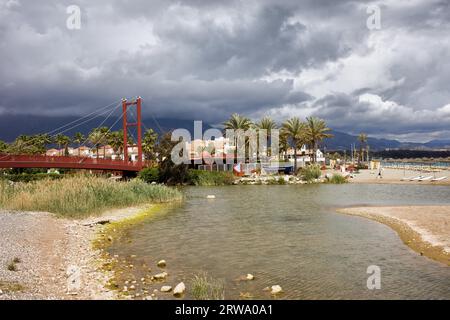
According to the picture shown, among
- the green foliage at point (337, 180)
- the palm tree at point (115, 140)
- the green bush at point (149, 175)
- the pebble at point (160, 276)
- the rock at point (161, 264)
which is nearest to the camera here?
the pebble at point (160, 276)

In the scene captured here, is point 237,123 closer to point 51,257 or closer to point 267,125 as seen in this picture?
point 267,125

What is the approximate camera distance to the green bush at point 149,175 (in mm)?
62062

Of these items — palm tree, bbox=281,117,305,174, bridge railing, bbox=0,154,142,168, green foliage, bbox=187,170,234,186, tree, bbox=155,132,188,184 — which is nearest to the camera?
bridge railing, bbox=0,154,142,168

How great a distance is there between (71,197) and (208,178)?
3625 cm

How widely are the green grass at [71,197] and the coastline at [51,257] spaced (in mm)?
1483

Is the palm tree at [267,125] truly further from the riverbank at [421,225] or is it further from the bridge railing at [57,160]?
the riverbank at [421,225]

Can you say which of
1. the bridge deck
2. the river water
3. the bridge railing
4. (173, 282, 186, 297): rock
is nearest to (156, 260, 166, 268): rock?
the river water

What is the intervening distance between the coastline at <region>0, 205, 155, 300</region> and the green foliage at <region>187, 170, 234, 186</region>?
123ft

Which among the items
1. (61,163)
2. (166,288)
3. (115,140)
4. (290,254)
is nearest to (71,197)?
(290,254)

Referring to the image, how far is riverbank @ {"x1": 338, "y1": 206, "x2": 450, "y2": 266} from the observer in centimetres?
1538

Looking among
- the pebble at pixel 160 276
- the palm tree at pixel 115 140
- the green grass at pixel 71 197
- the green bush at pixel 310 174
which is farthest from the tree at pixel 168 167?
the palm tree at pixel 115 140

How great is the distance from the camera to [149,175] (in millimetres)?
62656

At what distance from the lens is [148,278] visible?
12391 millimetres

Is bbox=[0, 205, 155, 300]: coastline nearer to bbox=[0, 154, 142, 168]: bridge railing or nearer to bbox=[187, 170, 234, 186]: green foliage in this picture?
bbox=[0, 154, 142, 168]: bridge railing
